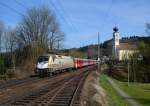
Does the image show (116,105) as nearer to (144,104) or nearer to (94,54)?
(144,104)

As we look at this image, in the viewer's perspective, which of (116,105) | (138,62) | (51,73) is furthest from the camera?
(138,62)

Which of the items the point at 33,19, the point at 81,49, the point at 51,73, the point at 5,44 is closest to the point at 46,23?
the point at 33,19

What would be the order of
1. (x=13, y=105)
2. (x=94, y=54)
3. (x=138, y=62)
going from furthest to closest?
(x=94, y=54)
(x=138, y=62)
(x=13, y=105)

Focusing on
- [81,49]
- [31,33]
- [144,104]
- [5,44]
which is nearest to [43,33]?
[31,33]

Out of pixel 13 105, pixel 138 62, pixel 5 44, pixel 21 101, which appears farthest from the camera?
pixel 5 44

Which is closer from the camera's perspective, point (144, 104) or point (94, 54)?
point (144, 104)

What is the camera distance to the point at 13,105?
17297 millimetres

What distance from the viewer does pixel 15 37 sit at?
9912 centimetres

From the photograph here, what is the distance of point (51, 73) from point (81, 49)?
13861 cm

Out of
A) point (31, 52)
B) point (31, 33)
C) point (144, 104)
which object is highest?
point (31, 33)

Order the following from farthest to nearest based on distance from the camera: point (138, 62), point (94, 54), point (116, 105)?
point (94, 54), point (138, 62), point (116, 105)

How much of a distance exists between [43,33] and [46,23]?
4.28 meters

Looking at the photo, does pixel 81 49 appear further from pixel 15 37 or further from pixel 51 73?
pixel 51 73

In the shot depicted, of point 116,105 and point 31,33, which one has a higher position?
point 31,33
